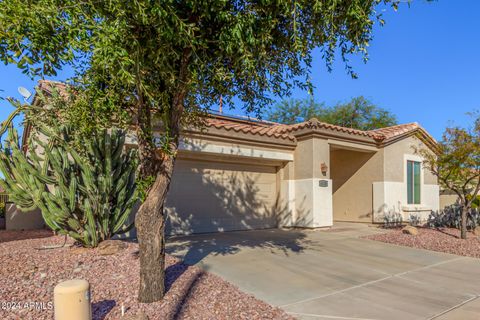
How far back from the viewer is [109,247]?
262 inches

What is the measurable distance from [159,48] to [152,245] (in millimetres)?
2588

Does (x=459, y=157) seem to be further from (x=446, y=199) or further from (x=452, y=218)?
(x=446, y=199)

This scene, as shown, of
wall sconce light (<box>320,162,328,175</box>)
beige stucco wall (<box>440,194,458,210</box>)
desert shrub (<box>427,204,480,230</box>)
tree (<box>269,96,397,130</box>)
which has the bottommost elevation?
desert shrub (<box>427,204,480,230</box>)

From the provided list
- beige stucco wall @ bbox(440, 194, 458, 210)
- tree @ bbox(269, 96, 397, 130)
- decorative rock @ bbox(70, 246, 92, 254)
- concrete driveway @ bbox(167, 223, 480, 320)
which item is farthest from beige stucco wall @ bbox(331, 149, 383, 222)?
tree @ bbox(269, 96, 397, 130)

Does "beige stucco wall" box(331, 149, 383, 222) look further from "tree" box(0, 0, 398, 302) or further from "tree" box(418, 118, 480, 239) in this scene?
"tree" box(0, 0, 398, 302)

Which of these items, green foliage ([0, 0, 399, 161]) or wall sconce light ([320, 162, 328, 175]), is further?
wall sconce light ([320, 162, 328, 175])

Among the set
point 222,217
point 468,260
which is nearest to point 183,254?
point 222,217

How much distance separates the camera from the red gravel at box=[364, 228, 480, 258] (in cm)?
927

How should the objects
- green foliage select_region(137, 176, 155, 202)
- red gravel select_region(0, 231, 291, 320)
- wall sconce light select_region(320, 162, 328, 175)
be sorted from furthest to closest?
wall sconce light select_region(320, 162, 328, 175), green foliage select_region(137, 176, 155, 202), red gravel select_region(0, 231, 291, 320)

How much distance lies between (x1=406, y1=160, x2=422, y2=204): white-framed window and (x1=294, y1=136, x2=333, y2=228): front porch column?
4.93 m

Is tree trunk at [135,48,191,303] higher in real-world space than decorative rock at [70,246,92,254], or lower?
higher

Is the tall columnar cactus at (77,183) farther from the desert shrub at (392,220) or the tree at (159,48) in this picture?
the desert shrub at (392,220)

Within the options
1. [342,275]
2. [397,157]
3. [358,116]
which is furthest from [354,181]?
[358,116]

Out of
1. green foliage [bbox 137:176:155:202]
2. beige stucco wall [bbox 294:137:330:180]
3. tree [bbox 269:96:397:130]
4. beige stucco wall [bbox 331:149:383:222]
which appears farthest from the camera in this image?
tree [bbox 269:96:397:130]
